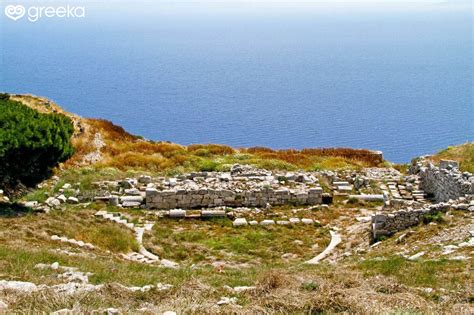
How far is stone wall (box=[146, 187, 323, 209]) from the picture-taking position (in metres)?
23.2

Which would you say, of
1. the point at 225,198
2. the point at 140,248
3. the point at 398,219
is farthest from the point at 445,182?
the point at 140,248

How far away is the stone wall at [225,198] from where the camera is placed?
2322cm

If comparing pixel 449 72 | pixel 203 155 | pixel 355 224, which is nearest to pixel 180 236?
pixel 355 224

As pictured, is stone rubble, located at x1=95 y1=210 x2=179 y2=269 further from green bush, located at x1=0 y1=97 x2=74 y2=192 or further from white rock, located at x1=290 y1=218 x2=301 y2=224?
white rock, located at x1=290 y1=218 x2=301 y2=224

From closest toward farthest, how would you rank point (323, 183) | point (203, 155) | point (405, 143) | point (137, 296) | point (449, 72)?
point (137, 296) < point (323, 183) < point (203, 155) < point (405, 143) < point (449, 72)

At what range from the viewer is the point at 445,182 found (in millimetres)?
23234

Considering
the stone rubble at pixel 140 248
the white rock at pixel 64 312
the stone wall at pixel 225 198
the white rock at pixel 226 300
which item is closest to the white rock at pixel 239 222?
the stone wall at pixel 225 198

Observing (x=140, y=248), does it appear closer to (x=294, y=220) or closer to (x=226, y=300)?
(x=294, y=220)

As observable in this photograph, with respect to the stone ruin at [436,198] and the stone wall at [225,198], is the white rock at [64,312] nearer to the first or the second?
the stone ruin at [436,198]

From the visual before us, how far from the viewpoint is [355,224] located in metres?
21.0

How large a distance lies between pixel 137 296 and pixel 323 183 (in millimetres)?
17027

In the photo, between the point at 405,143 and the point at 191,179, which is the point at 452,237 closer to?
the point at 191,179

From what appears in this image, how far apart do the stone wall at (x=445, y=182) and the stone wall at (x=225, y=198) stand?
16.3 ft

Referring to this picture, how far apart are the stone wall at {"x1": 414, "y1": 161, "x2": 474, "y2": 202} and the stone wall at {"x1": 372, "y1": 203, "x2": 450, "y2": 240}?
2.96 metres
